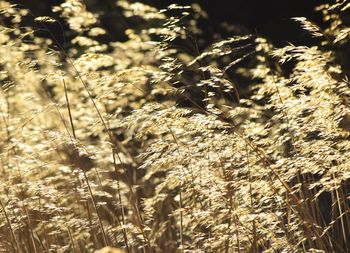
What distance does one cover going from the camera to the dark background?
6.46 m

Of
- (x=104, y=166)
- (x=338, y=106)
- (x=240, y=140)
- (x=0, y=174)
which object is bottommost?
(x=104, y=166)

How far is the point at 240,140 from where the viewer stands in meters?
2.44

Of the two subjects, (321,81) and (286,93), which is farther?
(286,93)

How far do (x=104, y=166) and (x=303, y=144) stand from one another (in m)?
1.87

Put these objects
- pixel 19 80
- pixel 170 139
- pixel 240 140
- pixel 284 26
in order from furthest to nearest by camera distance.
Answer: pixel 284 26 < pixel 19 80 < pixel 170 139 < pixel 240 140

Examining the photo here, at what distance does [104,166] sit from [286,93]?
164 centimetres

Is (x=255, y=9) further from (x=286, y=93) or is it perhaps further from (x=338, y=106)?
(x=338, y=106)

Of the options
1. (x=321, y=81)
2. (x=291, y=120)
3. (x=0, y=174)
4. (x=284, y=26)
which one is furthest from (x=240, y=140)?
(x=284, y=26)

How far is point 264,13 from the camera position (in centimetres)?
682

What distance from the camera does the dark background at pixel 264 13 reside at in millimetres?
6459

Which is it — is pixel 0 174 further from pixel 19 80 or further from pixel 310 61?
pixel 310 61

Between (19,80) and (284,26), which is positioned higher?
(19,80)

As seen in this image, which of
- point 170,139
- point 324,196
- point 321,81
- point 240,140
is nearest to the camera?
point 321,81

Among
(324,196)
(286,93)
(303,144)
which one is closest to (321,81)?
(303,144)
